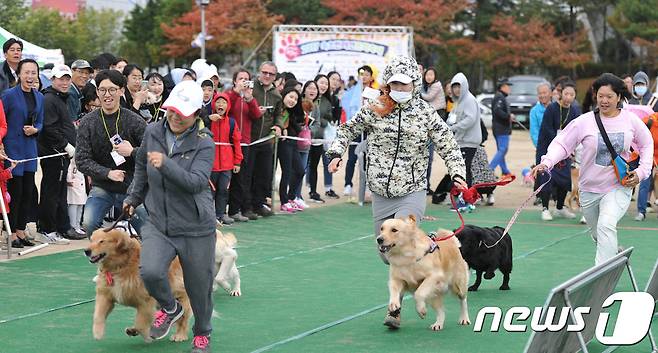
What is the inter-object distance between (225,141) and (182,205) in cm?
698

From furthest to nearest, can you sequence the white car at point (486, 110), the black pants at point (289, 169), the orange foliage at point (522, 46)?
the orange foliage at point (522, 46) < the white car at point (486, 110) < the black pants at point (289, 169)

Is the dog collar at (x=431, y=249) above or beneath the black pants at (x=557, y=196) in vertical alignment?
above

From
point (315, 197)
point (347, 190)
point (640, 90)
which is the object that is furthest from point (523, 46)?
point (315, 197)

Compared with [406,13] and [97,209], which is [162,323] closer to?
[97,209]

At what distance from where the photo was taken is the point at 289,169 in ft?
52.0

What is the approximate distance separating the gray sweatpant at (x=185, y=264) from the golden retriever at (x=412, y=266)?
1.38 metres

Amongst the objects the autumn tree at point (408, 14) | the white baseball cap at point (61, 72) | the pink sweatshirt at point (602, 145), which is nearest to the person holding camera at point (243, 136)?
the white baseball cap at point (61, 72)

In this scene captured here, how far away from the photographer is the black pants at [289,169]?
15742 millimetres

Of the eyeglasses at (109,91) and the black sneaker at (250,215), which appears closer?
the eyeglasses at (109,91)

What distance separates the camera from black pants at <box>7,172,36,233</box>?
11461 mm

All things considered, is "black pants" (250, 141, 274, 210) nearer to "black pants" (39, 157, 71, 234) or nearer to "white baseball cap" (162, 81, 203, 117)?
"black pants" (39, 157, 71, 234)

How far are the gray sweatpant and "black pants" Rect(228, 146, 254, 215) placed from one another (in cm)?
762

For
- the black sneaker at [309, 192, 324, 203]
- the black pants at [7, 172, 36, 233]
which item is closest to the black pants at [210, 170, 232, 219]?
the black pants at [7, 172, 36, 233]

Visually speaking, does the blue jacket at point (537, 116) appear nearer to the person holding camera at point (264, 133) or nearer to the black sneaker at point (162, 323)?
the person holding camera at point (264, 133)
